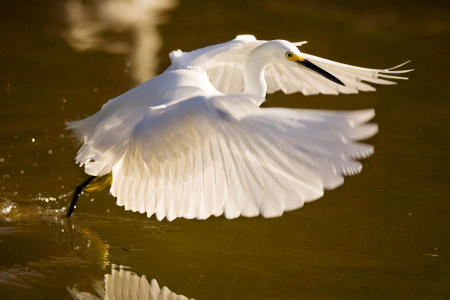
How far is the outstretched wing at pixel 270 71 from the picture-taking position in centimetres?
426

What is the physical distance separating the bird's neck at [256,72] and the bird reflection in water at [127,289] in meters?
1.16

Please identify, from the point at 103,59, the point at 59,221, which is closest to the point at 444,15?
the point at 103,59

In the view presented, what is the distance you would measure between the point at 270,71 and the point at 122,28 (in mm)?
4297

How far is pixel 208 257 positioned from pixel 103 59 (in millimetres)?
3985

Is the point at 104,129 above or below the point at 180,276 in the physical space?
above

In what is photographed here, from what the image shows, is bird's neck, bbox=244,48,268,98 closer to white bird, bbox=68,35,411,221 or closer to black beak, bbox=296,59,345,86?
white bird, bbox=68,35,411,221

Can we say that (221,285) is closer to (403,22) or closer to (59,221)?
(59,221)

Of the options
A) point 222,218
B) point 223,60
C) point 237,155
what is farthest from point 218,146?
point 223,60

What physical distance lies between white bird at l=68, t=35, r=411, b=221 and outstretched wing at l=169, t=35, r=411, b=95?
69 mm

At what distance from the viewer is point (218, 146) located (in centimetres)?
306

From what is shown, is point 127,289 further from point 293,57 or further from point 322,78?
point 322,78

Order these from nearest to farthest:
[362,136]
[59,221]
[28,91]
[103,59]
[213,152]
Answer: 1. [362,136]
2. [213,152]
3. [59,221]
4. [28,91]
5. [103,59]

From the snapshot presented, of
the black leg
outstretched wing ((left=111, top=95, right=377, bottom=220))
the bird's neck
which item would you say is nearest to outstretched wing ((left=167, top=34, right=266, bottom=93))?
the bird's neck

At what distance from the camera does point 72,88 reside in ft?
21.5
